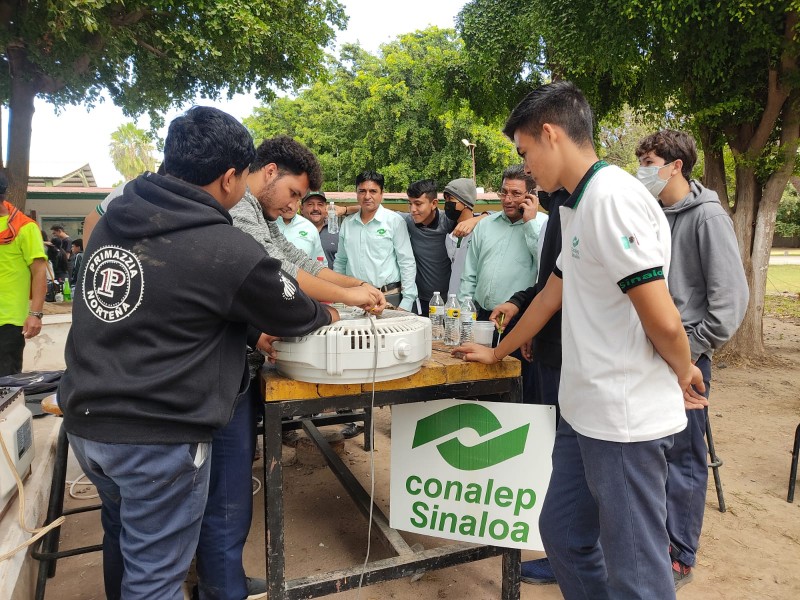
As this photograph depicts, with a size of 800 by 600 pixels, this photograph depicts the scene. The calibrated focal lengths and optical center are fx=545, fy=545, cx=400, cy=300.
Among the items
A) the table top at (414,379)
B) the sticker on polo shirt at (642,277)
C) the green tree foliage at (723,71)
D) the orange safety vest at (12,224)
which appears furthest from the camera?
the green tree foliage at (723,71)

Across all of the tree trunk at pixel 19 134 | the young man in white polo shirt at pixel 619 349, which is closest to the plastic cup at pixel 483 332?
the young man in white polo shirt at pixel 619 349

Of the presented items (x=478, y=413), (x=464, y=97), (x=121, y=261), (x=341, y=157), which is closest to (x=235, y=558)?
(x=478, y=413)

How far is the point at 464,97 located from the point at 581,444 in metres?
Answer: 9.00

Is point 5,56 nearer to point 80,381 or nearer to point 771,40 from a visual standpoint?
point 80,381

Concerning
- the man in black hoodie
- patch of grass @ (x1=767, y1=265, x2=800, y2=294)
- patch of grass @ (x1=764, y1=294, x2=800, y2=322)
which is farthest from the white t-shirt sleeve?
patch of grass @ (x1=767, y1=265, x2=800, y2=294)

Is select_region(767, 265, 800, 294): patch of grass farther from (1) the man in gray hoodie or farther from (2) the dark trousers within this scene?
(2) the dark trousers

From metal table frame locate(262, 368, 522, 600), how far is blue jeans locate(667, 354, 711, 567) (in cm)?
76

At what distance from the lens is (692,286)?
7.95ft

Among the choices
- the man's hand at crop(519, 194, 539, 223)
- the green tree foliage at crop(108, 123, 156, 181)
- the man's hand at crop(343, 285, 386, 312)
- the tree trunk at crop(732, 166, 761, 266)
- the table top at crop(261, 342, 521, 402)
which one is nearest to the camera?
the table top at crop(261, 342, 521, 402)

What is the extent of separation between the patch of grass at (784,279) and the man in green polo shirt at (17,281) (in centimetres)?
1564

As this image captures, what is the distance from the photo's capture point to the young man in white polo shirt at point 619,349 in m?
Answer: 1.34

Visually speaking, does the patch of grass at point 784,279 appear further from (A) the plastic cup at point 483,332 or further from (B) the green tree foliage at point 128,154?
(B) the green tree foliage at point 128,154

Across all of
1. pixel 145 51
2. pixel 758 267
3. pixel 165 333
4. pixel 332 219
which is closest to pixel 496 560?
pixel 165 333

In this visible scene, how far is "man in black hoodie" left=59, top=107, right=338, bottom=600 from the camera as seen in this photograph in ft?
4.57
